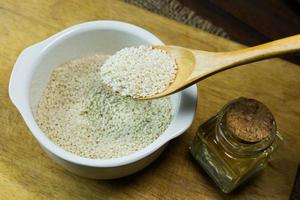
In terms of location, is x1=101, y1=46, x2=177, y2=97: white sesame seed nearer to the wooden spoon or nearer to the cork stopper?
the wooden spoon

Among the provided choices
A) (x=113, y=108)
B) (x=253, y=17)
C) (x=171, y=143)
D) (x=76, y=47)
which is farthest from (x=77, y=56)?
(x=253, y=17)

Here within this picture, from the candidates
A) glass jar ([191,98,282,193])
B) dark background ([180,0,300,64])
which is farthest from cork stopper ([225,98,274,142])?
dark background ([180,0,300,64])

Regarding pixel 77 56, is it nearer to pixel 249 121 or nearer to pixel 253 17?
pixel 249 121

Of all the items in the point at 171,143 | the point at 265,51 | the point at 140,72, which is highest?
the point at 265,51

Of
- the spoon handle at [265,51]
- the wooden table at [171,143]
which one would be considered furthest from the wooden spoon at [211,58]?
the wooden table at [171,143]

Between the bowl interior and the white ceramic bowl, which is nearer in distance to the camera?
the white ceramic bowl

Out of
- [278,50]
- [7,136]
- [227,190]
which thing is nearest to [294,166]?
[227,190]
